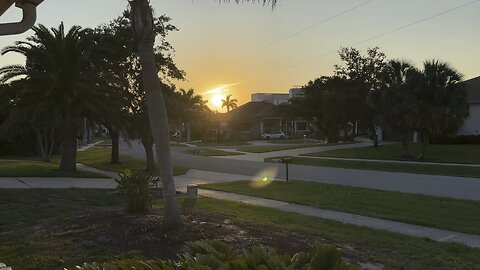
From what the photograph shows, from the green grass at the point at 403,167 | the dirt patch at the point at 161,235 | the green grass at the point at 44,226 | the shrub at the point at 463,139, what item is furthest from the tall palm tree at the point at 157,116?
the shrub at the point at 463,139

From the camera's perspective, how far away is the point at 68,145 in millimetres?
23391

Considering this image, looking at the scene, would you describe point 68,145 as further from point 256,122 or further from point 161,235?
point 256,122

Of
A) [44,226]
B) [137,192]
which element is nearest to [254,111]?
[137,192]

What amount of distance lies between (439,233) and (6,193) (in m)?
11.1

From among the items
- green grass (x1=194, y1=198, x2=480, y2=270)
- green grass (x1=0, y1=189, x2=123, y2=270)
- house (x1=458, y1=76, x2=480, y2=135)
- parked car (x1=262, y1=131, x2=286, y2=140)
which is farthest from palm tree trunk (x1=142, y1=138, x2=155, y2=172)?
parked car (x1=262, y1=131, x2=286, y2=140)

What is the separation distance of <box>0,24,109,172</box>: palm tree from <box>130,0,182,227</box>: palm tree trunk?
13296 millimetres

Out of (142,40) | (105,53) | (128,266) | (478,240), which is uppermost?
(105,53)

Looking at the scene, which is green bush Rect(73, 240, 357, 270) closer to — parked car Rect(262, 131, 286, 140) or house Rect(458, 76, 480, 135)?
house Rect(458, 76, 480, 135)

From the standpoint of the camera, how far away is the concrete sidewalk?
8.95 m

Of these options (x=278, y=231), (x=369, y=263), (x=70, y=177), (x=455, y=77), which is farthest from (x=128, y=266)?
(x=455, y=77)

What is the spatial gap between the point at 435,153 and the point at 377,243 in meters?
28.5

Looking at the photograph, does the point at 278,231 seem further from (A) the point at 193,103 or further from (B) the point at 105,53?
(A) the point at 193,103

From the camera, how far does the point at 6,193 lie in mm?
14266

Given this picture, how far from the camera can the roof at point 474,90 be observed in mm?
41678
